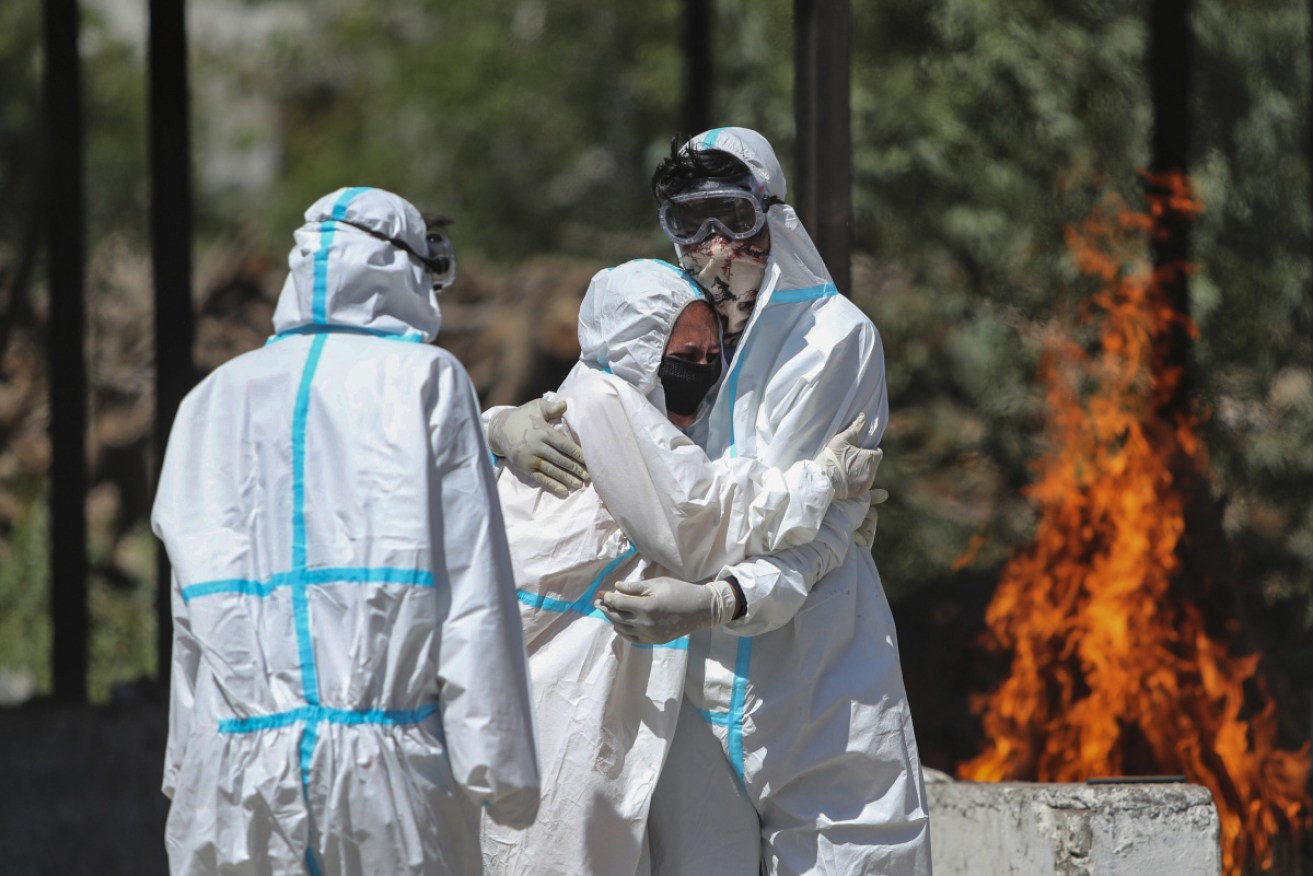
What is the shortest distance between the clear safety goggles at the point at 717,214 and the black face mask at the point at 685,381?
28 cm

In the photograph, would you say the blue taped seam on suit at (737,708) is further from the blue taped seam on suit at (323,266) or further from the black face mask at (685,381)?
the blue taped seam on suit at (323,266)

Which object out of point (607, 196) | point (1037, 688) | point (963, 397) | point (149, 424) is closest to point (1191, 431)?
point (1037, 688)

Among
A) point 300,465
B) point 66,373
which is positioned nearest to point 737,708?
point 300,465

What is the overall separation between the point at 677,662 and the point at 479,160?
14.3 metres

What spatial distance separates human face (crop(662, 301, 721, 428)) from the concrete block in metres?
1.53

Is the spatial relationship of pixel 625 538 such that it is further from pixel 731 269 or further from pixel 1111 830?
pixel 1111 830

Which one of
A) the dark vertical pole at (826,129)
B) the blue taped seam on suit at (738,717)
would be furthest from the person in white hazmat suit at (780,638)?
the dark vertical pole at (826,129)

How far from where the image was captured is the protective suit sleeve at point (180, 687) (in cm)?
290

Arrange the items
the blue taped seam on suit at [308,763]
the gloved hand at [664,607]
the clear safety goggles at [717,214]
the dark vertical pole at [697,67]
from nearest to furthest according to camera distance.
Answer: the blue taped seam on suit at [308,763] < the gloved hand at [664,607] < the clear safety goggles at [717,214] < the dark vertical pole at [697,67]

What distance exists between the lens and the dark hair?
3.69 metres

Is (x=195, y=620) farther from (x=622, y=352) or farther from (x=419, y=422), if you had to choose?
(x=622, y=352)

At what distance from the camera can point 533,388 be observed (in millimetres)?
12086

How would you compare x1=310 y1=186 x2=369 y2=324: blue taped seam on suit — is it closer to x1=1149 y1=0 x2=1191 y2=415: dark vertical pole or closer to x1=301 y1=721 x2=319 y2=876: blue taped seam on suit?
x1=301 y1=721 x2=319 y2=876: blue taped seam on suit

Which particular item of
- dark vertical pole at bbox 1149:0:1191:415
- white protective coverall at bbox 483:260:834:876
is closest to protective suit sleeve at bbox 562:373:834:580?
white protective coverall at bbox 483:260:834:876
